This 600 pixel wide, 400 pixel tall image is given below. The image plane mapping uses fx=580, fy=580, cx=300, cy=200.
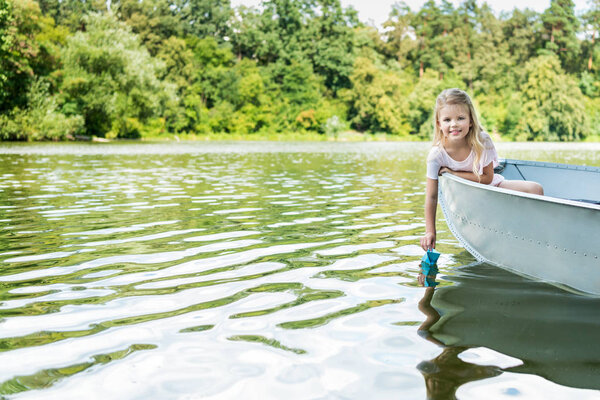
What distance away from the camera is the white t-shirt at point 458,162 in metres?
4.54

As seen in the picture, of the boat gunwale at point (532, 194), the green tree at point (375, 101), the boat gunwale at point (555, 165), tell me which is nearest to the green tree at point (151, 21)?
the green tree at point (375, 101)

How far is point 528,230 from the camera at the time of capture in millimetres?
3844

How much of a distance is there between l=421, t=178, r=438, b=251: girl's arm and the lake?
230 mm

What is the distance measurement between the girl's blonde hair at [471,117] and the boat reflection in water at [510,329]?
3.16 ft

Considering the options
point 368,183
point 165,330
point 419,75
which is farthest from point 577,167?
point 419,75

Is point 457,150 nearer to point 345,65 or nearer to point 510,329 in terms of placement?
point 510,329

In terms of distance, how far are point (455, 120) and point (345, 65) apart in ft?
213

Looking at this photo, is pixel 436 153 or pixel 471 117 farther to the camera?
pixel 436 153

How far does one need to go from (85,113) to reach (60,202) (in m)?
32.3

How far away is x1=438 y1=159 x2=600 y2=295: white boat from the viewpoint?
11.1ft

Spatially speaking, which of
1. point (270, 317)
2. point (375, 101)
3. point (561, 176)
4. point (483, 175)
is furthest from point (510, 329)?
point (375, 101)

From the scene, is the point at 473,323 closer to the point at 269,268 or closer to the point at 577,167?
the point at 269,268

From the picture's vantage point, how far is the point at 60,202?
825cm

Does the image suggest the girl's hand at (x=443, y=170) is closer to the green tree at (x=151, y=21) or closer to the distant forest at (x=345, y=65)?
the distant forest at (x=345, y=65)
